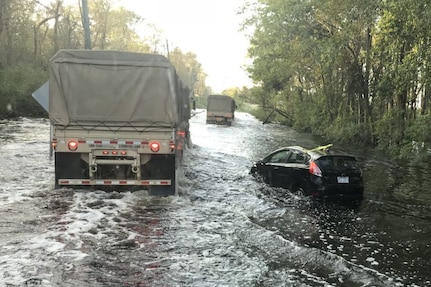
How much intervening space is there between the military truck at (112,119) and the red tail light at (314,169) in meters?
3.29

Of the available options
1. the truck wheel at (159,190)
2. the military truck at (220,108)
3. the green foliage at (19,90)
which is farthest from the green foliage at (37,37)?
the truck wheel at (159,190)

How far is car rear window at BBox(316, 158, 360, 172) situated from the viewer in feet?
34.2

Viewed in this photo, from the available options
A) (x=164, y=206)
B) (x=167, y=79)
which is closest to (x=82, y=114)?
(x=167, y=79)

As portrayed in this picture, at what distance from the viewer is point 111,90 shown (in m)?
9.88

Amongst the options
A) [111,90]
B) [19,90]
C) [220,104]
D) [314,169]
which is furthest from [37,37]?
[314,169]

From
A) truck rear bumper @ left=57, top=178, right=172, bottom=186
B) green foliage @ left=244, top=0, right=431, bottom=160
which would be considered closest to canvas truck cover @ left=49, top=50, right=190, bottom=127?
truck rear bumper @ left=57, top=178, right=172, bottom=186

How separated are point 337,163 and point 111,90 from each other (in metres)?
5.59

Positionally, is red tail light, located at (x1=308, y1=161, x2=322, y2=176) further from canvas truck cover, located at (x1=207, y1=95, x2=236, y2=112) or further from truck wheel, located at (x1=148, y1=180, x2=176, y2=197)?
canvas truck cover, located at (x1=207, y1=95, x2=236, y2=112)

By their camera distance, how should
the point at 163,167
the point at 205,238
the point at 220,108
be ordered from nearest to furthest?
the point at 205,238 → the point at 163,167 → the point at 220,108

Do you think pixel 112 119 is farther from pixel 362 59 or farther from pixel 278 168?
pixel 362 59

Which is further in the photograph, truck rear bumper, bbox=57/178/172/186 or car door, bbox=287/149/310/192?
car door, bbox=287/149/310/192

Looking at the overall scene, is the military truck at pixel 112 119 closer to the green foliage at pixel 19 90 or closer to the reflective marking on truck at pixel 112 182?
the reflective marking on truck at pixel 112 182

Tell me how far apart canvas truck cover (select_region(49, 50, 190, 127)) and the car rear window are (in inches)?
142

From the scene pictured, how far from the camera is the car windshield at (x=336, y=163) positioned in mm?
10414
